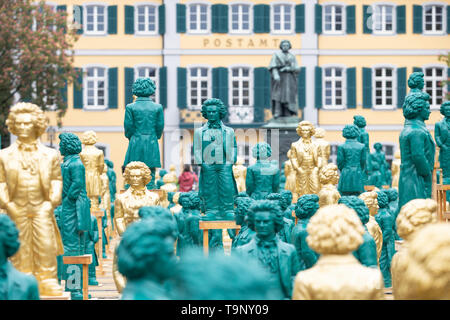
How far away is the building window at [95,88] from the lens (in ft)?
130

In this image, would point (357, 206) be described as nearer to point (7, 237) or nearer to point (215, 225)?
point (215, 225)

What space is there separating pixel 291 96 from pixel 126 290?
19.2 meters

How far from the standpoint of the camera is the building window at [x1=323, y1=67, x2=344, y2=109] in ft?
131

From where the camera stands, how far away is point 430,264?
4.66 meters

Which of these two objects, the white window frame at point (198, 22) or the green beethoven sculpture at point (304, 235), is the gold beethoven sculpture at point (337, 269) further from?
the white window frame at point (198, 22)

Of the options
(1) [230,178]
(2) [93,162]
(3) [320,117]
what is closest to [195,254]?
(1) [230,178]

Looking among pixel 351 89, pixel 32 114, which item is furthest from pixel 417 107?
pixel 351 89

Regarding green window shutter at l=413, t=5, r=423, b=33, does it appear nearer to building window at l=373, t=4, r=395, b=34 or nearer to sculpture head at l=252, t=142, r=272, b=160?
building window at l=373, t=4, r=395, b=34

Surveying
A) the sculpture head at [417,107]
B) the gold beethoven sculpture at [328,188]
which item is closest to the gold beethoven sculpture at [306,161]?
the gold beethoven sculpture at [328,188]

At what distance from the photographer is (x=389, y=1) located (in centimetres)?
3988

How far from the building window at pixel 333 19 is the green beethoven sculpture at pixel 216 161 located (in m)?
28.3

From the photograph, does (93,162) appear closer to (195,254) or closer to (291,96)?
(291,96)

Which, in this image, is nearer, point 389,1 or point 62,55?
point 62,55
